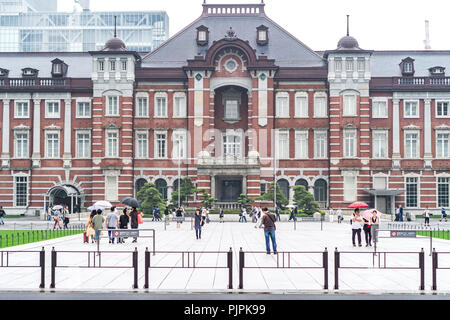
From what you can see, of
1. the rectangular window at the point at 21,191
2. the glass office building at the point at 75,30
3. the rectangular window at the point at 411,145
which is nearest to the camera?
the rectangular window at the point at 411,145

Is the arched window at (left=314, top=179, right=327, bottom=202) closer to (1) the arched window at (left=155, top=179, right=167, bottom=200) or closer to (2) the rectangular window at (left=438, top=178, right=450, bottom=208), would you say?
(2) the rectangular window at (left=438, top=178, right=450, bottom=208)

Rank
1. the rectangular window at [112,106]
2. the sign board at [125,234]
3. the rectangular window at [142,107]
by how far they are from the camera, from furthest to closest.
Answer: the rectangular window at [142,107] < the rectangular window at [112,106] < the sign board at [125,234]

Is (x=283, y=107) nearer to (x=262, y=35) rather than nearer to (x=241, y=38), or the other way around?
(x=262, y=35)

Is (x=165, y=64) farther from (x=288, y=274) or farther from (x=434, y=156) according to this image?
(x=288, y=274)

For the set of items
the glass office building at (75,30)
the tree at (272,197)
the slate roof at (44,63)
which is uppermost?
the glass office building at (75,30)

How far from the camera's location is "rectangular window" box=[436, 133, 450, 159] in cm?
5353

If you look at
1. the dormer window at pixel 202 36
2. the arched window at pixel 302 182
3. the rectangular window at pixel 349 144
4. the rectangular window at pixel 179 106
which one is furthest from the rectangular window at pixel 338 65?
the rectangular window at pixel 179 106

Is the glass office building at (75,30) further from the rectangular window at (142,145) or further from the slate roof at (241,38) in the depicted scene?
the rectangular window at (142,145)

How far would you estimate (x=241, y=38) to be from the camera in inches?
2248

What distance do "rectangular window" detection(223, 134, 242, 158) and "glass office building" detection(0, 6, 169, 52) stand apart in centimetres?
7584

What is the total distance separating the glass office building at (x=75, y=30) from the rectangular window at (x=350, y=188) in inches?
3211

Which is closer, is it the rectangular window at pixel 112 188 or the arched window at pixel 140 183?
the rectangular window at pixel 112 188

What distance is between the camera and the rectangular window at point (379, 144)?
2120 inches
